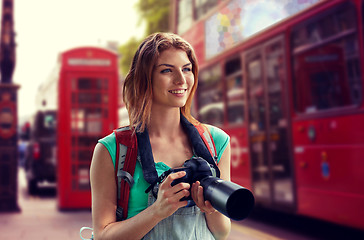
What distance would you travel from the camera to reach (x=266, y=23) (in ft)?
20.7

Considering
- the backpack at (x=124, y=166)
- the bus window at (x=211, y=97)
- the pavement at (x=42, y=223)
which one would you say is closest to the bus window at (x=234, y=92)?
the bus window at (x=211, y=97)

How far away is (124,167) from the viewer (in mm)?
1446

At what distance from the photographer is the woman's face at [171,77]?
1517 millimetres

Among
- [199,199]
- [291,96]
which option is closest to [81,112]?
[291,96]

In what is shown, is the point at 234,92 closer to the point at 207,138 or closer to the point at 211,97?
the point at 211,97

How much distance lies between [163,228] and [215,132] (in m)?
0.39

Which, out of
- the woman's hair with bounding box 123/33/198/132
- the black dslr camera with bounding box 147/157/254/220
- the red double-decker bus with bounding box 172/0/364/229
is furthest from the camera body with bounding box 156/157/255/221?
the red double-decker bus with bounding box 172/0/364/229

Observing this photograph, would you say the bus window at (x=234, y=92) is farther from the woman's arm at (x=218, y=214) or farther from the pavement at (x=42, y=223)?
the woman's arm at (x=218, y=214)

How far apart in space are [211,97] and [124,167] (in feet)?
22.2

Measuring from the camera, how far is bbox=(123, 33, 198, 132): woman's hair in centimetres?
151

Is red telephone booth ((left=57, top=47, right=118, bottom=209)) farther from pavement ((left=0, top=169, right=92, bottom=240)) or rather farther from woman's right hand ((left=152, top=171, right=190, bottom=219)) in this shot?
woman's right hand ((left=152, top=171, right=190, bottom=219))

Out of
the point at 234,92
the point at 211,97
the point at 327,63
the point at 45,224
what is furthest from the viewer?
the point at 211,97

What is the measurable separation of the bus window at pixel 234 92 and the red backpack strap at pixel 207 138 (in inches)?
217

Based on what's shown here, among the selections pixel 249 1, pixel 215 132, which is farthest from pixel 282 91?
pixel 215 132
